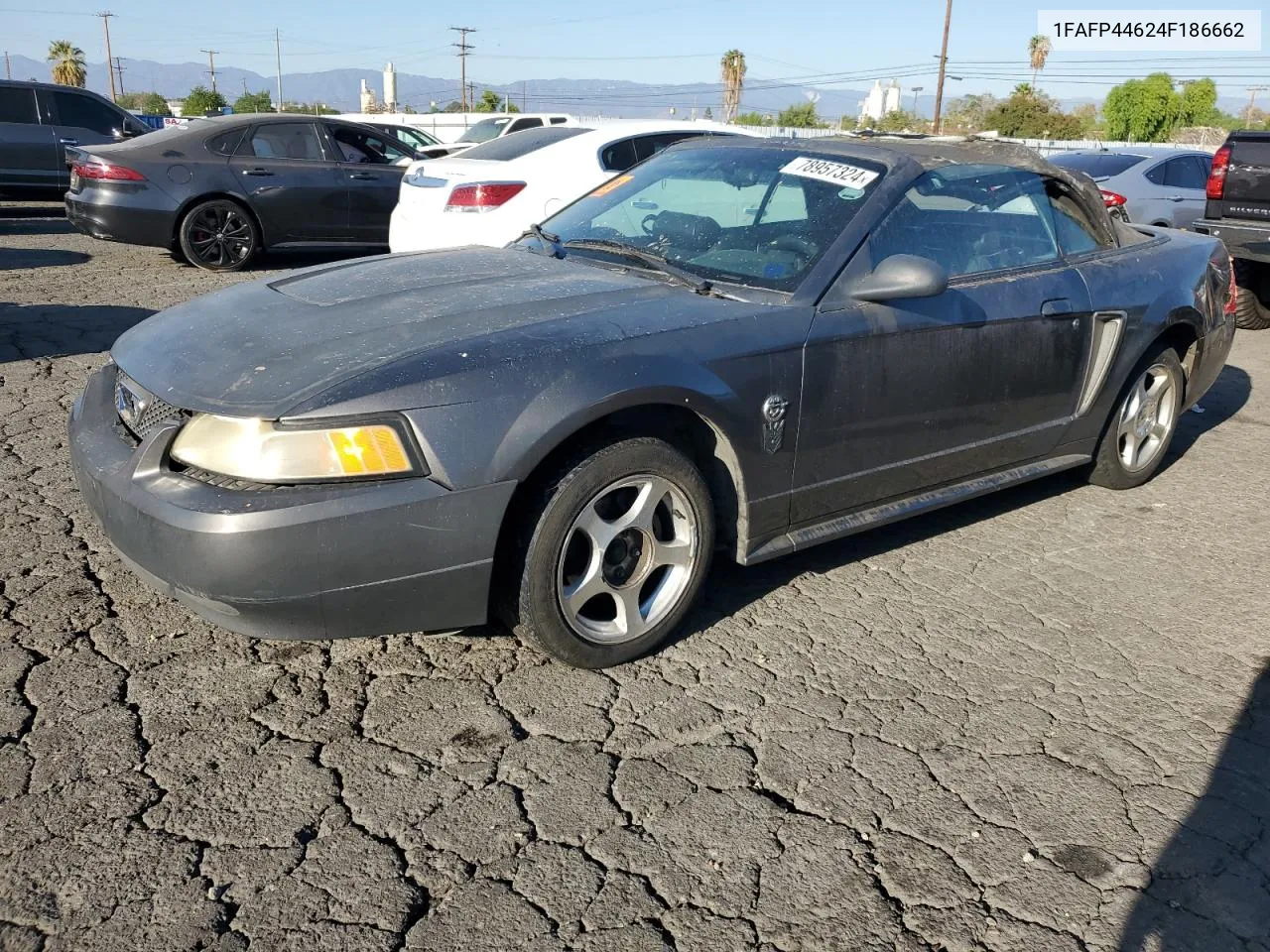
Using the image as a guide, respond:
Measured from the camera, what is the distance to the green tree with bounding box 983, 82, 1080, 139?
52125mm

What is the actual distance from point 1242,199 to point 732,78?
75.4 m

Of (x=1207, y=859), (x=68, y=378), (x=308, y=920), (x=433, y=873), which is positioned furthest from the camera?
(x=68, y=378)

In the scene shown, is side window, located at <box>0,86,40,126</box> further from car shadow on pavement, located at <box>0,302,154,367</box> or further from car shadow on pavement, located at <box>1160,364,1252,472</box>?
car shadow on pavement, located at <box>1160,364,1252,472</box>

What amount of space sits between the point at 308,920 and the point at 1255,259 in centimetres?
893

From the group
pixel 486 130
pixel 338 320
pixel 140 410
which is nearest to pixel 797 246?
pixel 338 320

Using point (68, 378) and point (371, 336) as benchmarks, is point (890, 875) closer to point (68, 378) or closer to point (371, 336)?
point (371, 336)

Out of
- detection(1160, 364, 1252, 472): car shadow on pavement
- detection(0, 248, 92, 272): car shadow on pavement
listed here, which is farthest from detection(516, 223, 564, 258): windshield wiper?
detection(0, 248, 92, 272): car shadow on pavement

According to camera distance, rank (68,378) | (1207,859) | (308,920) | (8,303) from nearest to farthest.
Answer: (308,920) < (1207,859) < (68,378) < (8,303)

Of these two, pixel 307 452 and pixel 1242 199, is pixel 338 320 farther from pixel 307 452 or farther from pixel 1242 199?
pixel 1242 199

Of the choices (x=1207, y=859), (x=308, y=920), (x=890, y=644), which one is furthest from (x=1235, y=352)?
(x=308, y=920)

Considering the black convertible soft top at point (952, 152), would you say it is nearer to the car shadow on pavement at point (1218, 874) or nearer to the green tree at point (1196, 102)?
the car shadow on pavement at point (1218, 874)

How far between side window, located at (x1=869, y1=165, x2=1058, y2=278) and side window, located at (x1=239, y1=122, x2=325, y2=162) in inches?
307

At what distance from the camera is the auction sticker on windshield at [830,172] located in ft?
13.1

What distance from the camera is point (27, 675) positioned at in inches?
122
